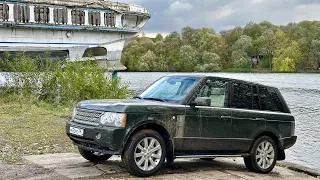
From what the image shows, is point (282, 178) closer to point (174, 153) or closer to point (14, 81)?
point (174, 153)

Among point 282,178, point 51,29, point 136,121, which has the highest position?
point 51,29

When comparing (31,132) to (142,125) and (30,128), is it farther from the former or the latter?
(142,125)

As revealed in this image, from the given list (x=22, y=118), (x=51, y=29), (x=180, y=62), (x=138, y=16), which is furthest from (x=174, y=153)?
(x=180, y=62)

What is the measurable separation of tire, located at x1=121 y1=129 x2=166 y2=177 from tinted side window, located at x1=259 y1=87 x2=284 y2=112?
2.78 metres

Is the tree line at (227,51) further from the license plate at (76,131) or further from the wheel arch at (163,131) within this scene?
the license plate at (76,131)

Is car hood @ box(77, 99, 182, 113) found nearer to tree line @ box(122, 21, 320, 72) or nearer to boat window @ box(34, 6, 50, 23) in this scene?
boat window @ box(34, 6, 50, 23)

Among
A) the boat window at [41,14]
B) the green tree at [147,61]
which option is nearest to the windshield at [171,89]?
the boat window at [41,14]

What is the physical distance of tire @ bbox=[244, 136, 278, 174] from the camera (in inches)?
368

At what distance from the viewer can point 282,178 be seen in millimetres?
9398

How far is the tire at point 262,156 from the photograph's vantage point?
9.36 m

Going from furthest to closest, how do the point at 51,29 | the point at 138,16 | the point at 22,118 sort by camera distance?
the point at 138,16 → the point at 51,29 → the point at 22,118

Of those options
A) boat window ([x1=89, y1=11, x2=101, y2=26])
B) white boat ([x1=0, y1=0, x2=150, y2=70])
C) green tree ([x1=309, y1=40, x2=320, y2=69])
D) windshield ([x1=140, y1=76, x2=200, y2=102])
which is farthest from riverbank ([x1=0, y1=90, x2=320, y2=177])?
green tree ([x1=309, y1=40, x2=320, y2=69])

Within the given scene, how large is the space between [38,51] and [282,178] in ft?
68.7

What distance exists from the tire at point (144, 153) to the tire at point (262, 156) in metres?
2.22
